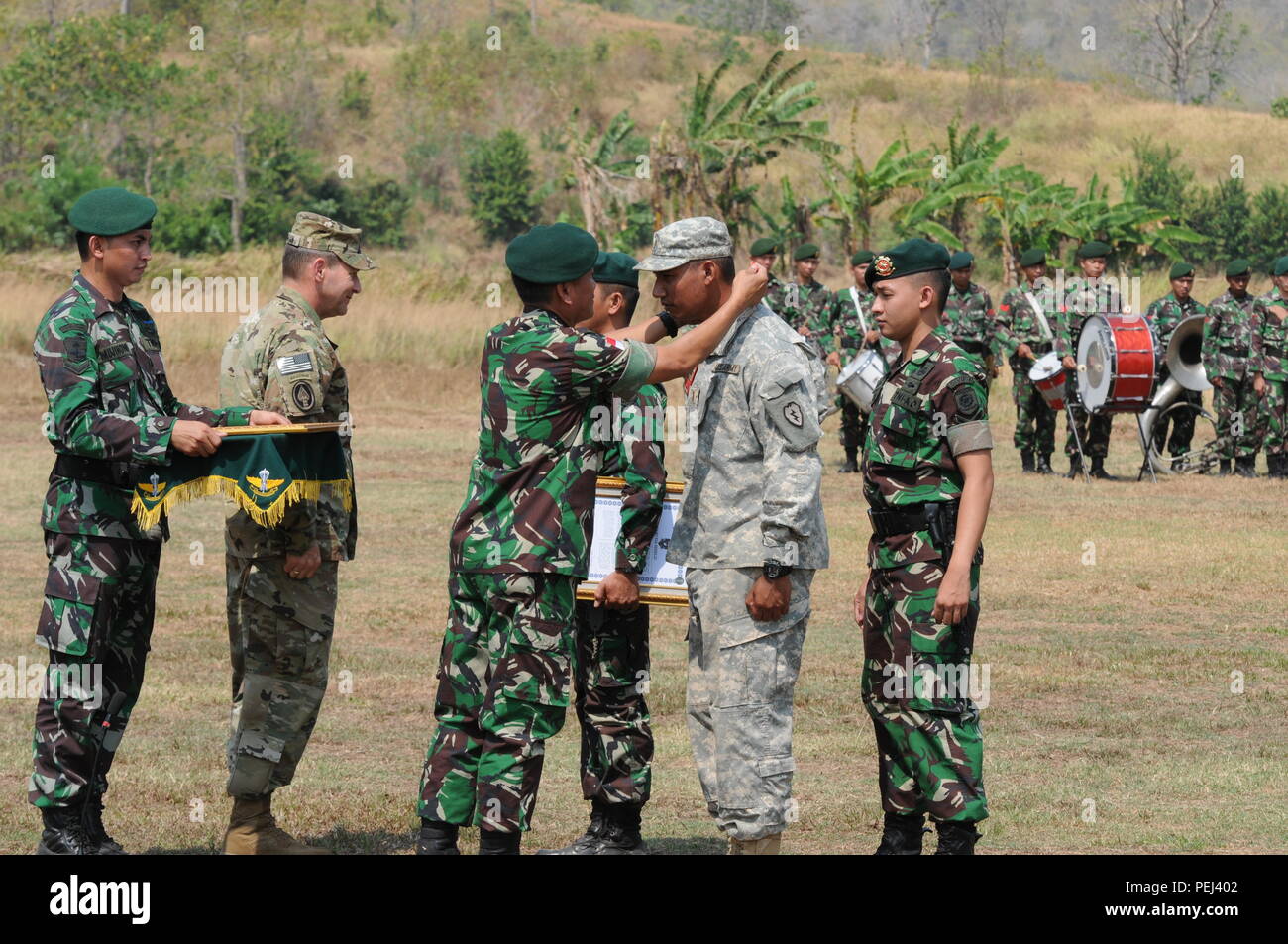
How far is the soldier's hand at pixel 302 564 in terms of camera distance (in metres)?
5.76

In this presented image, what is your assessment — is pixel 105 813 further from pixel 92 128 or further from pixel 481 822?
pixel 92 128

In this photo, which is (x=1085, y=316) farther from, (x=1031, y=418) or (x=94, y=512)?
(x=94, y=512)

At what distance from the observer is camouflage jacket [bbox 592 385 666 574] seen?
600cm

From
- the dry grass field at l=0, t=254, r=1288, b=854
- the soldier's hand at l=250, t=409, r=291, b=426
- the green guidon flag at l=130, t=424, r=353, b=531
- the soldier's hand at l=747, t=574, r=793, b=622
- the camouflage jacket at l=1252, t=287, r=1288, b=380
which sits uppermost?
the camouflage jacket at l=1252, t=287, r=1288, b=380

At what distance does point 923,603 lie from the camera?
18.2 feet

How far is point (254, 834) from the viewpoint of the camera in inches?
232

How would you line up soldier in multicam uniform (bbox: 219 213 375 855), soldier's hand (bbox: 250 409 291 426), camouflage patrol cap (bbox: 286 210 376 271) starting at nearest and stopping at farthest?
soldier's hand (bbox: 250 409 291 426)
soldier in multicam uniform (bbox: 219 213 375 855)
camouflage patrol cap (bbox: 286 210 376 271)

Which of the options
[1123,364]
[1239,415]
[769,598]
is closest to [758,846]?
[769,598]

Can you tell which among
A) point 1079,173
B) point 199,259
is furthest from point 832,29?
point 199,259

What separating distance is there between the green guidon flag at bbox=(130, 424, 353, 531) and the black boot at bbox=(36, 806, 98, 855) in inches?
37.7

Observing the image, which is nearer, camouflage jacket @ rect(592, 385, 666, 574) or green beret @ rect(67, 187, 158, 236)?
green beret @ rect(67, 187, 158, 236)

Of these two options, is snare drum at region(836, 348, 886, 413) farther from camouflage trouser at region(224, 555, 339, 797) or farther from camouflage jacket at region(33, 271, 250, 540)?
camouflage jacket at region(33, 271, 250, 540)

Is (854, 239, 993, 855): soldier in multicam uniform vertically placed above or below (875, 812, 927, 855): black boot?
above

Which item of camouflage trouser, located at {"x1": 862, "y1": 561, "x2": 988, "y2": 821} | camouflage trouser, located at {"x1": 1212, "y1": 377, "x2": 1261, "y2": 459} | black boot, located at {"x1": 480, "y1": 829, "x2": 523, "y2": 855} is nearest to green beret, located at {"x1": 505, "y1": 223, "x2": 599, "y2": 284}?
camouflage trouser, located at {"x1": 862, "y1": 561, "x2": 988, "y2": 821}
